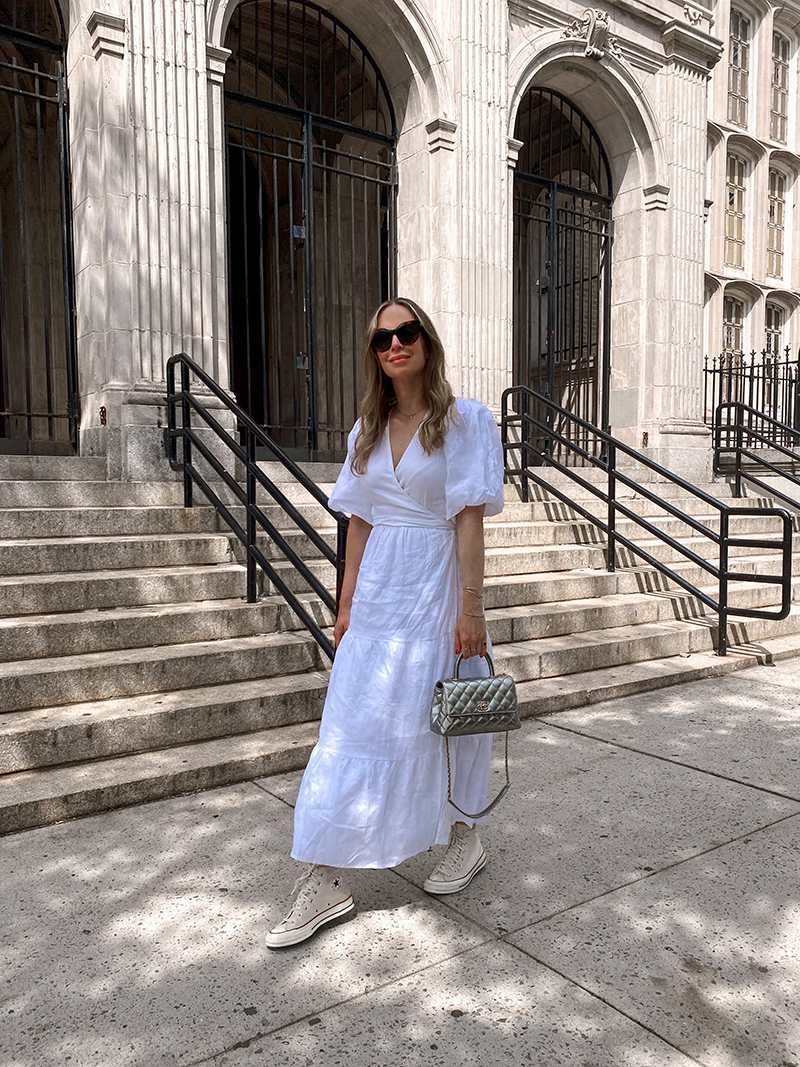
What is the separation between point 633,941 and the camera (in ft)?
8.31

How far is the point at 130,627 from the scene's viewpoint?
4.53 m

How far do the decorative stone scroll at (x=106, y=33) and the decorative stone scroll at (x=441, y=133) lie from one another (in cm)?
337

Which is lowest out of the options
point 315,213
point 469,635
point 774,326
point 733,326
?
point 469,635

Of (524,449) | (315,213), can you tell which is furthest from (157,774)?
(315,213)

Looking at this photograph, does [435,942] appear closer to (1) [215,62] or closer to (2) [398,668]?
(2) [398,668]

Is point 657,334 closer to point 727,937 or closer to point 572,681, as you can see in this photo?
point 572,681

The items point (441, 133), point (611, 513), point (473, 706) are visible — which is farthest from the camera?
point (441, 133)

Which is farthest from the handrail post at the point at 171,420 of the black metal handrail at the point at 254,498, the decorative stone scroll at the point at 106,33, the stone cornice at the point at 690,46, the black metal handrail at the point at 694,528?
the stone cornice at the point at 690,46

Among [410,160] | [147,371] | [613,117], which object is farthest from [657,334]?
[147,371]

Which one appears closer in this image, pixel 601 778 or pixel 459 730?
pixel 459 730

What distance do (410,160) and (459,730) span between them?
26.5ft

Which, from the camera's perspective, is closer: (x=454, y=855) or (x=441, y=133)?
(x=454, y=855)

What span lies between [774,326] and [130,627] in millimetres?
19131

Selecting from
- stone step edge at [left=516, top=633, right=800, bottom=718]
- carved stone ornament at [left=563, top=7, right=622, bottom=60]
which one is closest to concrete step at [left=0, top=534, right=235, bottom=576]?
stone step edge at [left=516, top=633, right=800, bottom=718]
